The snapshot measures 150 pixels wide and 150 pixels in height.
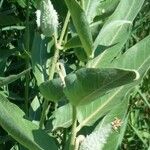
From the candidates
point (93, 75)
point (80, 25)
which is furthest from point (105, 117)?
point (93, 75)

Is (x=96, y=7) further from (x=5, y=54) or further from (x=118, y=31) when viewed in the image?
(x=5, y=54)

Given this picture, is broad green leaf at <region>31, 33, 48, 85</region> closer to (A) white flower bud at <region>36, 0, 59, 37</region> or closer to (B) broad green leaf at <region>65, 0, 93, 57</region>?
(A) white flower bud at <region>36, 0, 59, 37</region>

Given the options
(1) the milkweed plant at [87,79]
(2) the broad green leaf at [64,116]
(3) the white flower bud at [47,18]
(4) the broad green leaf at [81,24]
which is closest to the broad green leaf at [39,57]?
(1) the milkweed plant at [87,79]

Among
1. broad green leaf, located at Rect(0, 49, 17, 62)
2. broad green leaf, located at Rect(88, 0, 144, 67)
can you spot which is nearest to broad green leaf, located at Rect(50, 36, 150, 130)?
broad green leaf, located at Rect(88, 0, 144, 67)

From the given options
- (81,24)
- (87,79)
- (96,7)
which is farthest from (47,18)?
(87,79)

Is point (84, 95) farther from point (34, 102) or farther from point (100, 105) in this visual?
point (34, 102)

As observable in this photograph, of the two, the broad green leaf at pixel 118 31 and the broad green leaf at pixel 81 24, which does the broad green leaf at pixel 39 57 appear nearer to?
the broad green leaf at pixel 118 31
